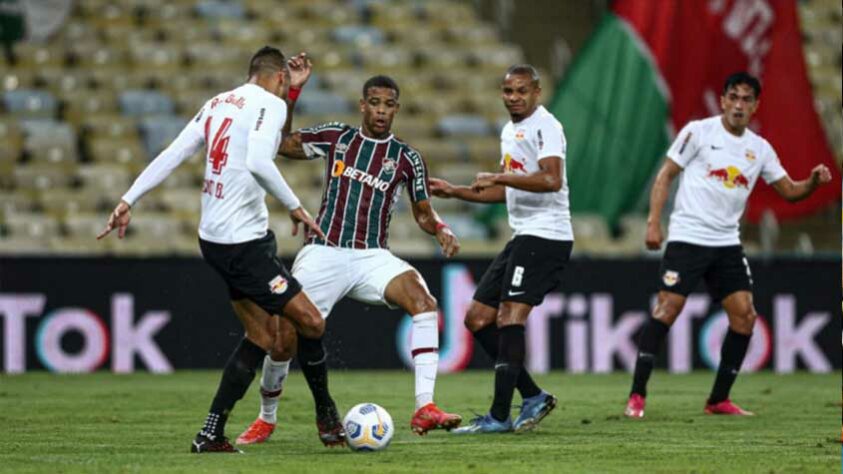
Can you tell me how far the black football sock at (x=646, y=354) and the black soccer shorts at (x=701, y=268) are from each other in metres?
0.27

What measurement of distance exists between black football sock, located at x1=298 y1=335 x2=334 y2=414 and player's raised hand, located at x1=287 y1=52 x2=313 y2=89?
5.23 ft

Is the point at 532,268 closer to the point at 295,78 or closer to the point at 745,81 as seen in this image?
the point at 295,78

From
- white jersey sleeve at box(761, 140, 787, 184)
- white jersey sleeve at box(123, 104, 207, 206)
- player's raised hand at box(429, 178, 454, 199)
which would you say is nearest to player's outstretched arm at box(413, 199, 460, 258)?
player's raised hand at box(429, 178, 454, 199)

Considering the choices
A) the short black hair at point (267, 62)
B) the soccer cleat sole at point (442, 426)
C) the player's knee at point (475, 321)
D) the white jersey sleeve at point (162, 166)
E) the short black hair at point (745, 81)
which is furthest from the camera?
the short black hair at point (745, 81)

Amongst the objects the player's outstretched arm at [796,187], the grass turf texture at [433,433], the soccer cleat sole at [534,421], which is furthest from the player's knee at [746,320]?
the soccer cleat sole at [534,421]


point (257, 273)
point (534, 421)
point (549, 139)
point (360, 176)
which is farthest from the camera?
point (534, 421)

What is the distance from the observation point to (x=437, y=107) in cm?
2011

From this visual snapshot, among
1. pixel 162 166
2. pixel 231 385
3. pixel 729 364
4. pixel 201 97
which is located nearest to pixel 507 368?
pixel 231 385

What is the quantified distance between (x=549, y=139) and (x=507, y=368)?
54.5 inches

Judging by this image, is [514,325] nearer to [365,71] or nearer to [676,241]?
Result: [676,241]

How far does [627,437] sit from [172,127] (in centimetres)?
1035

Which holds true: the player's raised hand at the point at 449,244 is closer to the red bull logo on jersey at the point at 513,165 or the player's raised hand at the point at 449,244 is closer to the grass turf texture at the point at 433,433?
the red bull logo on jersey at the point at 513,165

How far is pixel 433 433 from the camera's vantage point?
9.47 meters

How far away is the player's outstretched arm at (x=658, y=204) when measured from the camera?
10.5 metres
